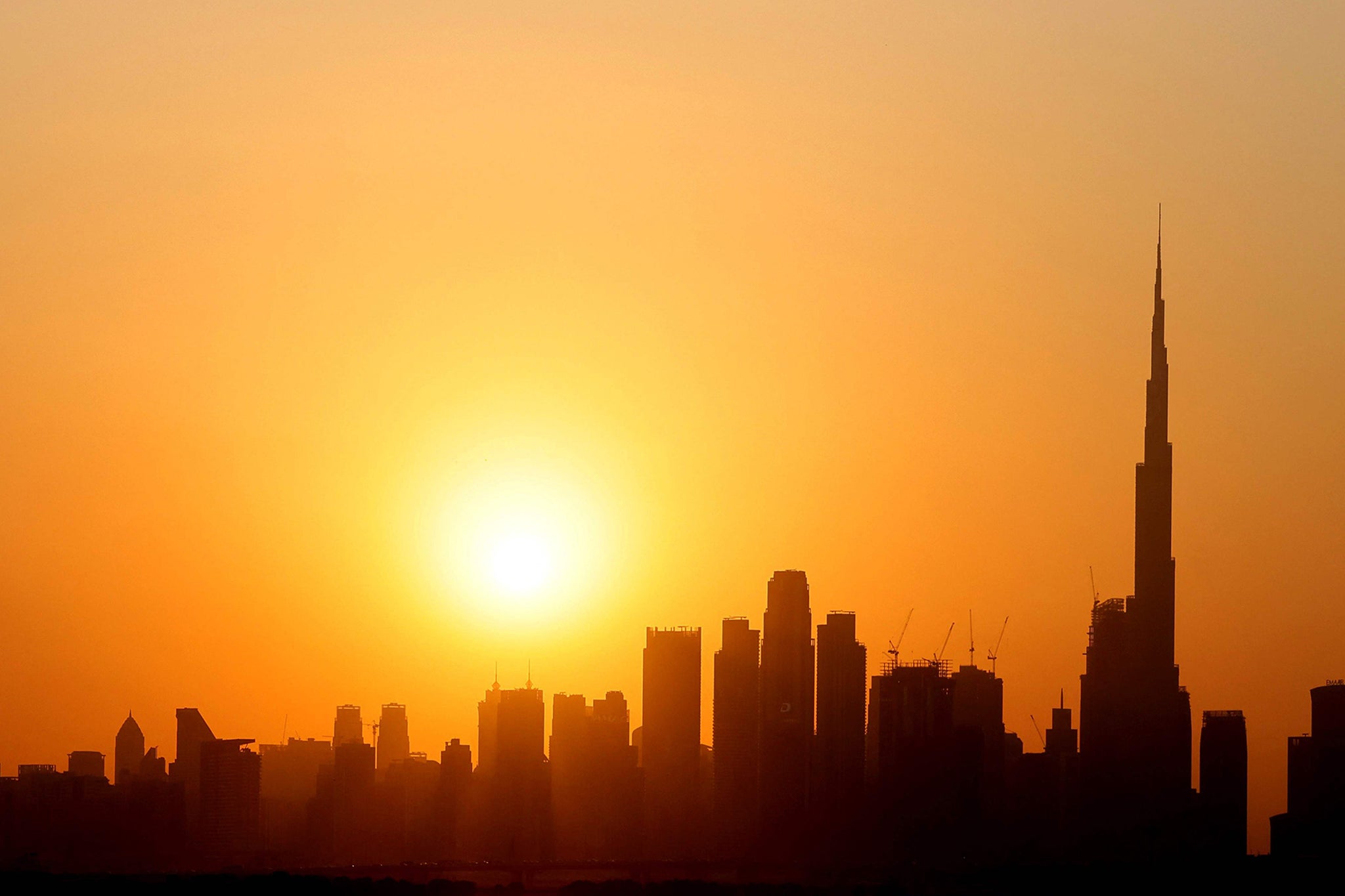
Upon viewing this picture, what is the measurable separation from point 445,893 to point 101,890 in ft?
109

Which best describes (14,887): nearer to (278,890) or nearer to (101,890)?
(101,890)

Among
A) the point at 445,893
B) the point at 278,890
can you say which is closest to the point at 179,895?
the point at 278,890

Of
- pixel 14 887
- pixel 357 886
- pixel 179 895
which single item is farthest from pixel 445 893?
pixel 14 887

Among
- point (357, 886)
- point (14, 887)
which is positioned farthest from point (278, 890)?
point (14, 887)

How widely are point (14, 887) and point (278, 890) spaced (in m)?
25.1

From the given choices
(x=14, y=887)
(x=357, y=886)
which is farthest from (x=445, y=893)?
(x=14, y=887)

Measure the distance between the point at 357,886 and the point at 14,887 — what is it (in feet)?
106

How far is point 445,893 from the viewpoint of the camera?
649 ft

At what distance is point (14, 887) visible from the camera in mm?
192625

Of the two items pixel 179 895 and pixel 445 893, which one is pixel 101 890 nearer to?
pixel 179 895

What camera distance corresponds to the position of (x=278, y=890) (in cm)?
19338

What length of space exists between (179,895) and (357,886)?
18624mm

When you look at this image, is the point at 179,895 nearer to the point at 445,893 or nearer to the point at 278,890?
the point at 278,890

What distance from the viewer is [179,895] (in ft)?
612
